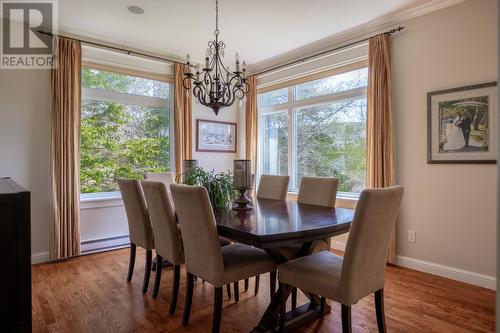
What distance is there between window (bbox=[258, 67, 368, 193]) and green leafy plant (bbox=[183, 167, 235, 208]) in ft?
6.52

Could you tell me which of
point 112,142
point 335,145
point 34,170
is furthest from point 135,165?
point 335,145

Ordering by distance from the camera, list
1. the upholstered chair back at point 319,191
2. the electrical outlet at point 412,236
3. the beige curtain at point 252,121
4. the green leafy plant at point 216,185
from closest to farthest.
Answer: the green leafy plant at point 216,185
the upholstered chair back at point 319,191
the electrical outlet at point 412,236
the beige curtain at point 252,121

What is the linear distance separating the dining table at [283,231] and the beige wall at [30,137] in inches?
94.3

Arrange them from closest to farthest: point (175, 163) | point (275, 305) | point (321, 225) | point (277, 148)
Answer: point (321, 225), point (275, 305), point (175, 163), point (277, 148)

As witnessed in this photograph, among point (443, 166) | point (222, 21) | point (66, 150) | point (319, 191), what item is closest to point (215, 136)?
point (222, 21)

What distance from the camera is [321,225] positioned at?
6.32 feet

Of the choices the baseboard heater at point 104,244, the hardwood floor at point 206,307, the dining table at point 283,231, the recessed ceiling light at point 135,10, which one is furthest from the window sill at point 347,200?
the recessed ceiling light at point 135,10

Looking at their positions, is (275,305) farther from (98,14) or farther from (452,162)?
(98,14)

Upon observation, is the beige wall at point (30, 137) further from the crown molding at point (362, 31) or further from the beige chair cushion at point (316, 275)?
the crown molding at point (362, 31)

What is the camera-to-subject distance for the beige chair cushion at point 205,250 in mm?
1879

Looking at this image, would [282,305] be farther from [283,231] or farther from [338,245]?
[338,245]

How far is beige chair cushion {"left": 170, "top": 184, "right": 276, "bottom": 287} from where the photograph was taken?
188 cm

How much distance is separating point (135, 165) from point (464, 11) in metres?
4.21

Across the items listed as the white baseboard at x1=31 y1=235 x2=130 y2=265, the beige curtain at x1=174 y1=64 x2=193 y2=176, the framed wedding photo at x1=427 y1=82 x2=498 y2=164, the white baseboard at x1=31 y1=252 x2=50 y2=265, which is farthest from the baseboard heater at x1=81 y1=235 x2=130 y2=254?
the framed wedding photo at x1=427 y1=82 x2=498 y2=164
